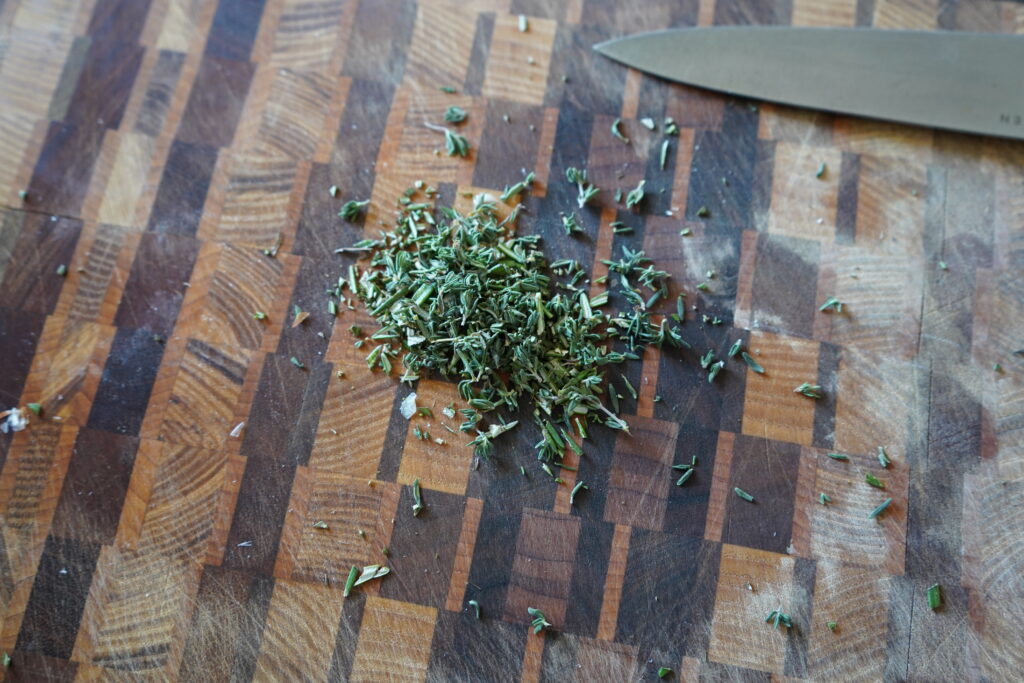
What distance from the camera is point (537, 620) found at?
127 centimetres

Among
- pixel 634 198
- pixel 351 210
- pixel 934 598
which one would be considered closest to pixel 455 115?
pixel 351 210

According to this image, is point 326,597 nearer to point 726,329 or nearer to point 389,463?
point 389,463

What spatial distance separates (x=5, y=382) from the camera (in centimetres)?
136

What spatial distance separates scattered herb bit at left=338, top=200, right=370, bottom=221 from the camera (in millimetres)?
1391

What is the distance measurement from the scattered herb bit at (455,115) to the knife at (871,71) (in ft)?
1.20

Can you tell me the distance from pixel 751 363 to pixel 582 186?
1.40ft

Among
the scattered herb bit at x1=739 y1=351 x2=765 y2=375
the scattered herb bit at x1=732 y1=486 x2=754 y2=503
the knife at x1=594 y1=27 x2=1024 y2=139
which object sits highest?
the knife at x1=594 y1=27 x2=1024 y2=139

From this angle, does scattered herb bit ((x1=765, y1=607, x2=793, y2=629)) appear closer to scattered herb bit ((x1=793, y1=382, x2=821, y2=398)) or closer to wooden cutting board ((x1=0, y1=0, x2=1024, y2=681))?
wooden cutting board ((x1=0, y1=0, x2=1024, y2=681))

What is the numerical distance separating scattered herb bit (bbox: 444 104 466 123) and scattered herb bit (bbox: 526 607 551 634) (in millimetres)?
862

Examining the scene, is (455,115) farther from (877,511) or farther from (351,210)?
(877,511)

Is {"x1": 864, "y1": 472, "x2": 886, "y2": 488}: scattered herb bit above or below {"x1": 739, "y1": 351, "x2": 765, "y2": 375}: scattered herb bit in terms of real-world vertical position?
below

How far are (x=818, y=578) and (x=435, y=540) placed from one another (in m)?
0.63

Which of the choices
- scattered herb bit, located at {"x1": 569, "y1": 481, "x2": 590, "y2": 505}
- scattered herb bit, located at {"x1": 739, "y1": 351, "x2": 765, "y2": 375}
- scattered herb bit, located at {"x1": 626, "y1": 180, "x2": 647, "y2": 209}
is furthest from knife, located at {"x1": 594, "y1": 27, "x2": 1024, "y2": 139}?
scattered herb bit, located at {"x1": 569, "y1": 481, "x2": 590, "y2": 505}

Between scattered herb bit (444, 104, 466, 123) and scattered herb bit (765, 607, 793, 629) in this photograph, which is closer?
scattered herb bit (765, 607, 793, 629)
